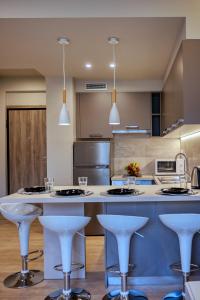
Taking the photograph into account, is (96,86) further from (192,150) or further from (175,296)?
(175,296)

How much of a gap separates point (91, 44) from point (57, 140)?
1837 mm

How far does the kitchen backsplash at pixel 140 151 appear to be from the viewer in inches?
206

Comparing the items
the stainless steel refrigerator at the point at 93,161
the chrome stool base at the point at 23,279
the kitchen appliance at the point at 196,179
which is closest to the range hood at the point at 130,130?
the stainless steel refrigerator at the point at 93,161

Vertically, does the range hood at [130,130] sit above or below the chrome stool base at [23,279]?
above

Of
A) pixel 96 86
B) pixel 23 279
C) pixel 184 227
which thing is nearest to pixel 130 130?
pixel 96 86

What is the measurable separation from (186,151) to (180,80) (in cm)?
182

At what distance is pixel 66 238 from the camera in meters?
2.31

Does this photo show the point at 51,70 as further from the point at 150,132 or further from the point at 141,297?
the point at 141,297

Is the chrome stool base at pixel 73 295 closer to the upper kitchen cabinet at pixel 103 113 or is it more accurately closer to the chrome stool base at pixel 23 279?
the chrome stool base at pixel 23 279

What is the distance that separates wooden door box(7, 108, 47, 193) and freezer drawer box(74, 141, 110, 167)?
5.03 ft

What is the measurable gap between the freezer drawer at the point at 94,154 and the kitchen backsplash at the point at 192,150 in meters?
1.27

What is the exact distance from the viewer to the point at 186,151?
450 centimetres

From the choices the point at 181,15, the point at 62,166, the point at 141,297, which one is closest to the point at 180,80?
the point at 181,15

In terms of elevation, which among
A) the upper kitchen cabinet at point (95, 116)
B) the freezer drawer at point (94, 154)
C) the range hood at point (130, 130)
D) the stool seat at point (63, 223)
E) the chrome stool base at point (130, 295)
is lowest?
the chrome stool base at point (130, 295)
